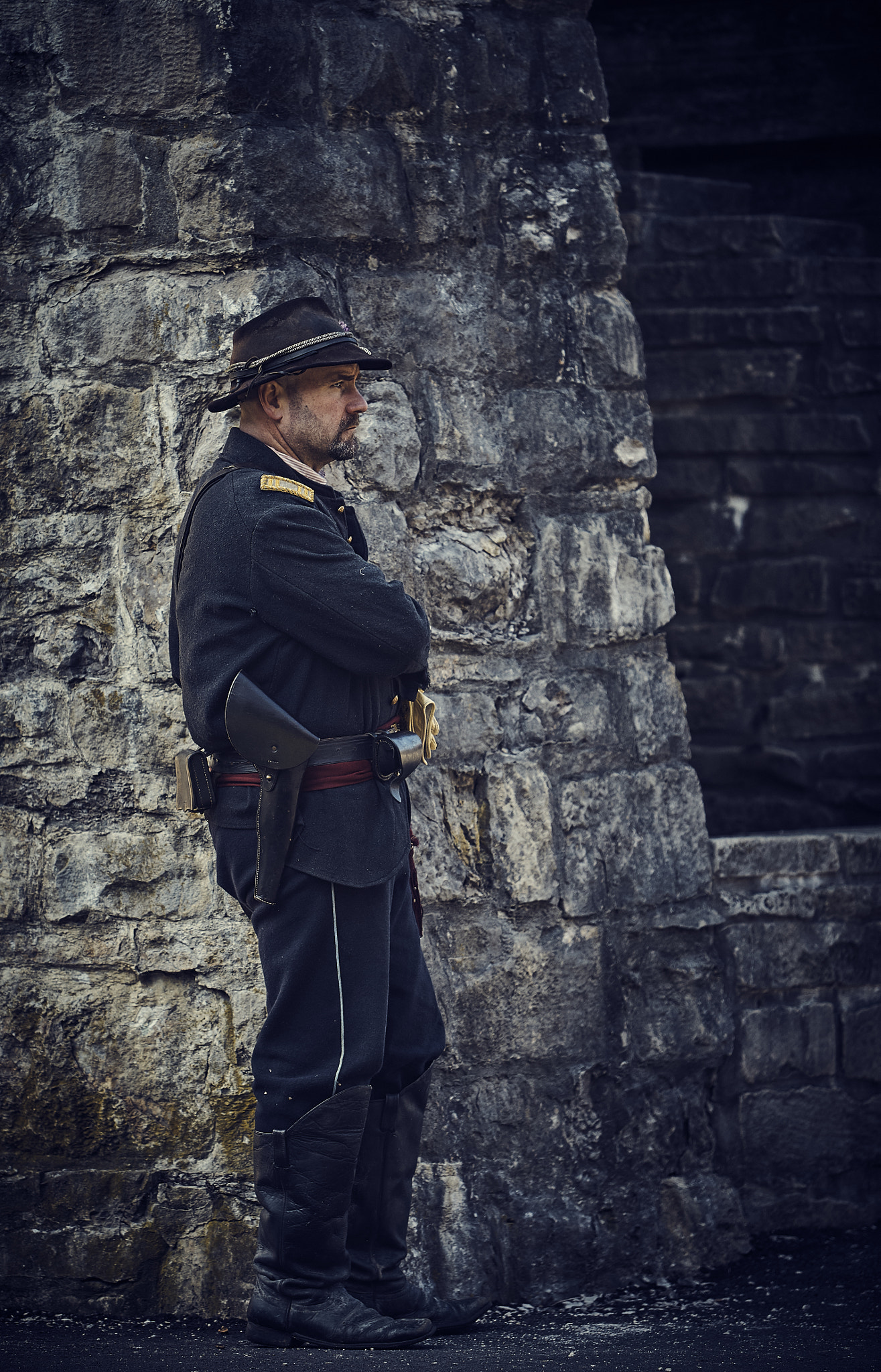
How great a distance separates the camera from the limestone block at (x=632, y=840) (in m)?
3.07

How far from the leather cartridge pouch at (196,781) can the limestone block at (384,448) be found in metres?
0.73

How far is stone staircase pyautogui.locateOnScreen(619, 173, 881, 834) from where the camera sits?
3.90 metres

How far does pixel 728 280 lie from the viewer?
393 cm

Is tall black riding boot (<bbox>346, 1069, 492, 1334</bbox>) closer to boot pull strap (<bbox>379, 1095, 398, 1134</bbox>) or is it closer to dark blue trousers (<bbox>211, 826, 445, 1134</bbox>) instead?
boot pull strap (<bbox>379, 1095, 398, 1134</bbox>)

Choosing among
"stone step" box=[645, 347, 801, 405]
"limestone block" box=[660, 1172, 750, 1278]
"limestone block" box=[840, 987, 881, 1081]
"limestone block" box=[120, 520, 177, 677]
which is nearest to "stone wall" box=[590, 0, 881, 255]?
"stone step" box=[645, 347, 801, 405]

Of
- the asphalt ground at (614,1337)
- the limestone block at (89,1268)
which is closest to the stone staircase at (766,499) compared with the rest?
the asphalt ground at (614,1337)

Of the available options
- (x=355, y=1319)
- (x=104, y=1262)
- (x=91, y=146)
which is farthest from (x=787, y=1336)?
(x=91, y=146)

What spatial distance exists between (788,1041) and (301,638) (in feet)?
5.93

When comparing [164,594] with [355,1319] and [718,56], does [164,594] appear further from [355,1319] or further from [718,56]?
[718,56]

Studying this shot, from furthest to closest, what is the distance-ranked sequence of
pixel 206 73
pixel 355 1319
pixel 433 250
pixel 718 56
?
1. pixel 718 56
2. pixel 433 250
3. pixel 206 73
4. pixel 355 1319

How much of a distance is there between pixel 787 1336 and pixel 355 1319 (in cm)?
90

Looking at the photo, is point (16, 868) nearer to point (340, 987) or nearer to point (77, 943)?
point (77, 943)

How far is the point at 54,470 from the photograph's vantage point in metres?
2.91

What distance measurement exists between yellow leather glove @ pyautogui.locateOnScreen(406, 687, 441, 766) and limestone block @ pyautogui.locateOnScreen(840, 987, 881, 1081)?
4.96 feet
